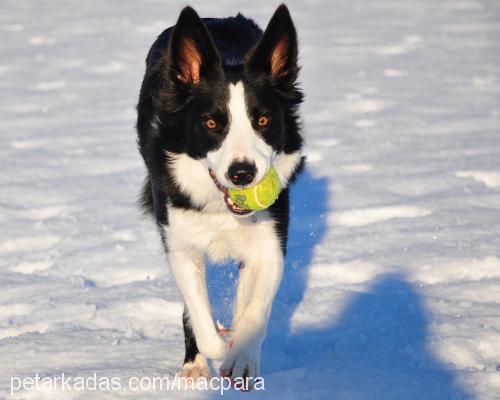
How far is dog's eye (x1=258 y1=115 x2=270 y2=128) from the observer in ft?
12.1

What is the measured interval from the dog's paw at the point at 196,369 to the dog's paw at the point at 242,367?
0.23 m

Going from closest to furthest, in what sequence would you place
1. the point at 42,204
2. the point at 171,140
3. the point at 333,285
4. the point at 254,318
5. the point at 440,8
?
1. the point at 254,318
2. the point at 171,140
3. the point at 333,285
4. the point at 42,204
5. the point at 440,8

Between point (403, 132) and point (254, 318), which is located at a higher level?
point (254, 318)

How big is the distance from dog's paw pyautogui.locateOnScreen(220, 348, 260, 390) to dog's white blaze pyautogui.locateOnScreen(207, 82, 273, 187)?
773 mm

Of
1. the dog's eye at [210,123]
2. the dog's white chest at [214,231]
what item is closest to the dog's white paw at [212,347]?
the dog's white chest at [214,231]

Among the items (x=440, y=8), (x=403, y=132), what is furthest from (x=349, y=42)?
(x=403, y=132)

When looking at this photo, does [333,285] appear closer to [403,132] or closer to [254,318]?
[254,318]

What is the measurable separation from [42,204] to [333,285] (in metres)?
2.74

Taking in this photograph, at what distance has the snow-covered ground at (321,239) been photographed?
3848 mm

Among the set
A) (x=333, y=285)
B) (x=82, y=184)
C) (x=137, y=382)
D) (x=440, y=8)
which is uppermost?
(x=137, y=382)

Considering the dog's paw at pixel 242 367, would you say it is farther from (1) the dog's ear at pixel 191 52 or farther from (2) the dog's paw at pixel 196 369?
(1) the dog's ear at pixel 191 52

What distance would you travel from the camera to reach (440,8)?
14953 millimetres

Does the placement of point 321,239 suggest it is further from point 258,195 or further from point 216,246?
point 258,195

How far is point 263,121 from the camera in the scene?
3.71 meters
